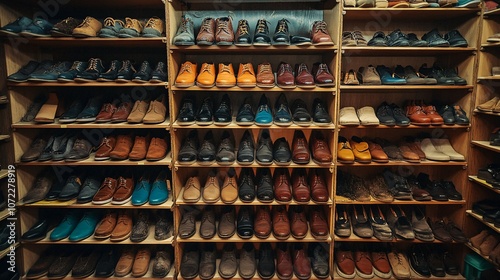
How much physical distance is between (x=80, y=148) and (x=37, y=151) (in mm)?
314

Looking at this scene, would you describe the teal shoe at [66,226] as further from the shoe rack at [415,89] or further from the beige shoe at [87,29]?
the shoe rack at [415,89]

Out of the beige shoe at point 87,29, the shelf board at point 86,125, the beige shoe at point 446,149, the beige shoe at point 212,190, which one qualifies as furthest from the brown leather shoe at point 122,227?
the beige shoe at point 446,149

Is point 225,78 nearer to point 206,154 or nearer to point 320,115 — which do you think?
point 206,154

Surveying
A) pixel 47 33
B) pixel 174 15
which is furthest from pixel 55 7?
pixel 174 15

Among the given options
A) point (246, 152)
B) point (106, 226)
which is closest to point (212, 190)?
point (246, 152)

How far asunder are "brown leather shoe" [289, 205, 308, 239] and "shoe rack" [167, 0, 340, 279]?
5cm

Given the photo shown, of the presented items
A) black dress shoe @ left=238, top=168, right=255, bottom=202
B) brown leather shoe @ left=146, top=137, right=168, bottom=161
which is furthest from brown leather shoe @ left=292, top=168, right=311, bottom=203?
brown leather shoe @ left=146, top=137, right=168, bottom=161

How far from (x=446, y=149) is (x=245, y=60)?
5.61ft

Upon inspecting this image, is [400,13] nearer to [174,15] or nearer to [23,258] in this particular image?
[174,15]

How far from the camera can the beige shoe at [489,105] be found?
7.64ft

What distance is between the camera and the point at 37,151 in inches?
96.5

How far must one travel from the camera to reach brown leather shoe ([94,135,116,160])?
2.42 meters

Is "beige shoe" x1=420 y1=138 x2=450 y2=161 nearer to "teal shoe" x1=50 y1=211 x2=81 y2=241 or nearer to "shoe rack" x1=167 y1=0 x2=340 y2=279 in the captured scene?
"shoe rack" x1=167 y1=0 x2=340 y2=279

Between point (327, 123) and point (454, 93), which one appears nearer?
point (327, 123)
